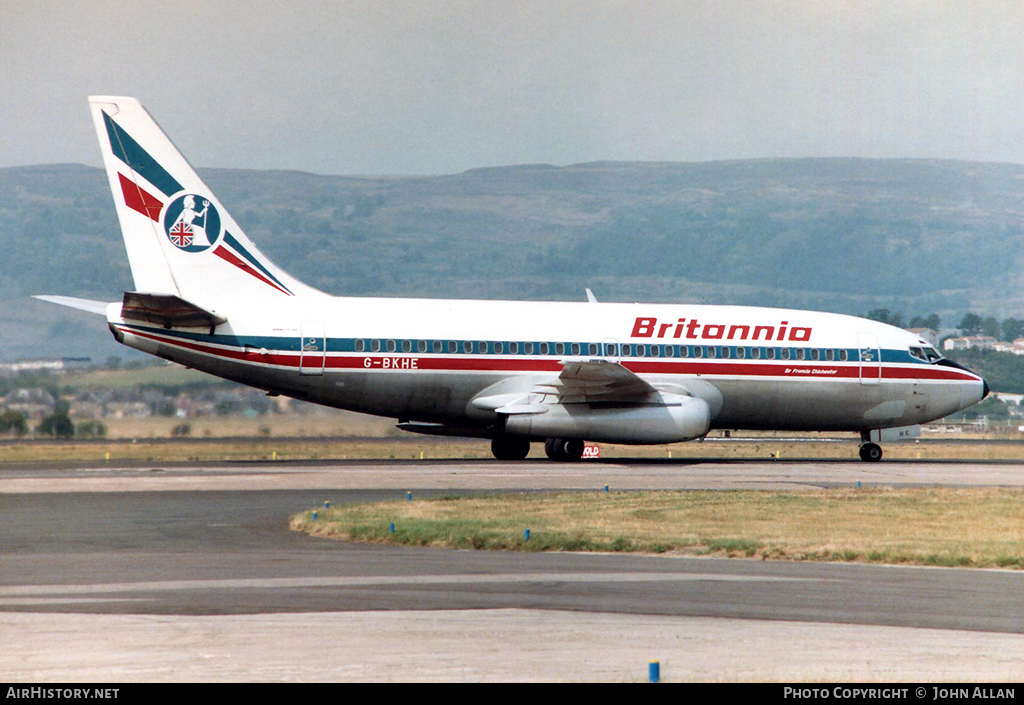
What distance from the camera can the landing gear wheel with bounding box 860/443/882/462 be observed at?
3812 cm

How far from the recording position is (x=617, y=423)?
34.3 meters

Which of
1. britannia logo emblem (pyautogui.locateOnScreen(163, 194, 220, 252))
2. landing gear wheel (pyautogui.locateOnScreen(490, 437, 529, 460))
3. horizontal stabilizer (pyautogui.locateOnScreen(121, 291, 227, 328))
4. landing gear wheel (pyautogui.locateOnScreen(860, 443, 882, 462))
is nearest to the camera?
horizontal stabilizer (pyautogui.locateOnScreen(121, 291, 227, 328))

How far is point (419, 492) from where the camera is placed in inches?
1020

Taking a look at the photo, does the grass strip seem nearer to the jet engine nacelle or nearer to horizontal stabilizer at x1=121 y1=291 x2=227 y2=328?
the jet engine nacelle

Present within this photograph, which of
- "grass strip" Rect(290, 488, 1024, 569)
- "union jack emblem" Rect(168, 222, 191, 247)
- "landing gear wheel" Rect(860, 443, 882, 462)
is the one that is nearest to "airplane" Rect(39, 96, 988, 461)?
"union jack emblem" Rect(168, 222, 191, 247)

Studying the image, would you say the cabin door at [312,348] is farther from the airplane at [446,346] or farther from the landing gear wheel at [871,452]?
the landing gear wheel at [871,452]

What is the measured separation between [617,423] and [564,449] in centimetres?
275

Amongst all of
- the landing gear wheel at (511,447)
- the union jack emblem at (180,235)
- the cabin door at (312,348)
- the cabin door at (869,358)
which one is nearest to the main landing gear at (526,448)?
the landing gear wheel at (511,447)

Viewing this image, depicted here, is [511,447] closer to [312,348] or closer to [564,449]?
[564,449]

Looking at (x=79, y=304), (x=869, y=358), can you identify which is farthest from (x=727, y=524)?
(x=79, y=304)

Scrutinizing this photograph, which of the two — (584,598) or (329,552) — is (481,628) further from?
(329,552)

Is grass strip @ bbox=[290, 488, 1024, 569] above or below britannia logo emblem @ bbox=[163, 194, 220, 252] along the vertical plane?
below

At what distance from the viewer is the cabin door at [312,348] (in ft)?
111

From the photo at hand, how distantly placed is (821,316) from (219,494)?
20984 mm
